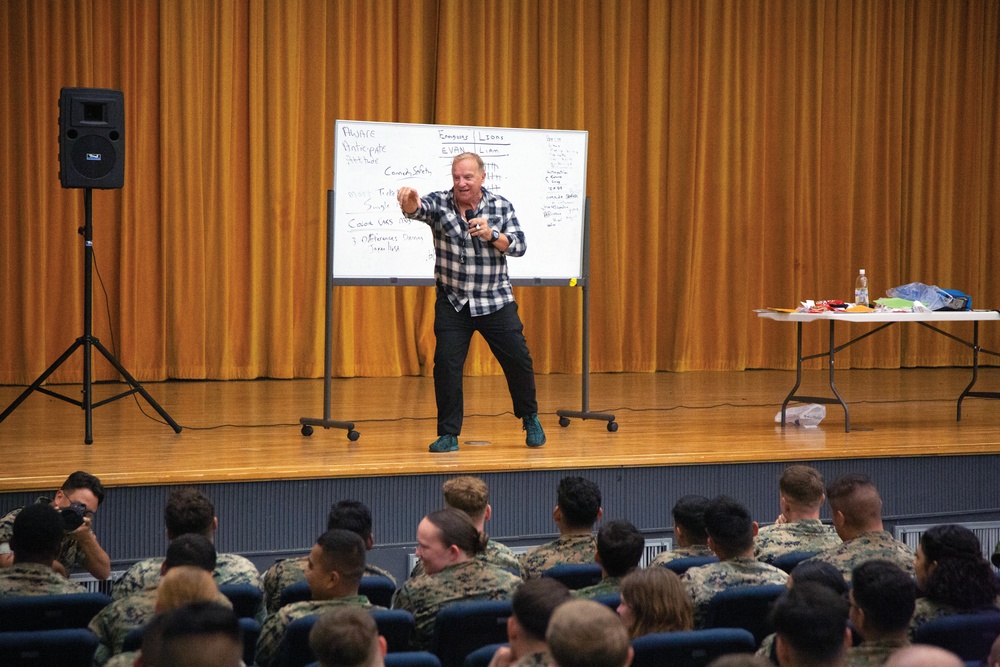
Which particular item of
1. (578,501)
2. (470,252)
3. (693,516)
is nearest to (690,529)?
(693,516)

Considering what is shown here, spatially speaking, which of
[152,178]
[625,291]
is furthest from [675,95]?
[152,178]

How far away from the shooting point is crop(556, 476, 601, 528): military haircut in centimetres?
382

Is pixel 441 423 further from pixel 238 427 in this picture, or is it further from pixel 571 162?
pixel 571 162

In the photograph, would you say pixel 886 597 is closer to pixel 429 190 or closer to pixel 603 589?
pixel 603 589

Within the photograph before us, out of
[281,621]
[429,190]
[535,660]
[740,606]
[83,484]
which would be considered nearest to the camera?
[535,660]

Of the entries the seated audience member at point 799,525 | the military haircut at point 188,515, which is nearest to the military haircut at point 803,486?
the seated audience member at point 799,525

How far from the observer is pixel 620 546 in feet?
10.7

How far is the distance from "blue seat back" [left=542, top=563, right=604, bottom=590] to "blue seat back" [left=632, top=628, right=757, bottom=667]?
856 millimetres

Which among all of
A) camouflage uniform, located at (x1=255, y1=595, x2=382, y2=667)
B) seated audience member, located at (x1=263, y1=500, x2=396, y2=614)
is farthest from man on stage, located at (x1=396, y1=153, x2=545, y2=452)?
camouflage uniform, located at (x1=255, y1=595, x2=382, y2=667)

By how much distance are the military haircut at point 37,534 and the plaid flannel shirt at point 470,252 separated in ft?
8.01

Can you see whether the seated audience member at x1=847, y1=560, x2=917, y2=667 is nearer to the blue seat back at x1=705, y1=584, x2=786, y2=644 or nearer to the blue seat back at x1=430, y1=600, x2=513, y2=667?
the blue seat back at x1=705, y1=584, x2=786, y2=644

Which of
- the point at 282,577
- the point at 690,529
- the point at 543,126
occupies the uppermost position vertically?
the point at 543,126

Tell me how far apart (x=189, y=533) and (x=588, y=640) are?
1629 millimetres

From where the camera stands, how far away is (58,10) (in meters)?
7.96
